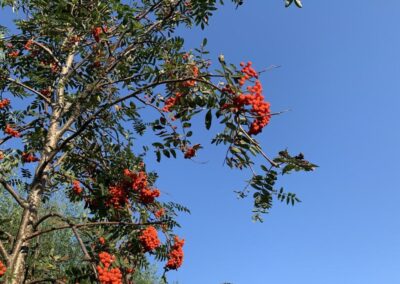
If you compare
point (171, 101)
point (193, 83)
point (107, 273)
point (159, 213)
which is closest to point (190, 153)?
point (171, 101)

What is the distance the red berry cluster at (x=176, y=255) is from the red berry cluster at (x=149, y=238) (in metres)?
0.48

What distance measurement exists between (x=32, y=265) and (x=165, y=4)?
4.07m

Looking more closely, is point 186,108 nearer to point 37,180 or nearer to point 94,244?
point 94,244

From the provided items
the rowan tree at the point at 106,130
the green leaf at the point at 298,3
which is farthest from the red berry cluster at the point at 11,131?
the green leaf at the point at 298,3

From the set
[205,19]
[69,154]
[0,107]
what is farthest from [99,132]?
[205,19]

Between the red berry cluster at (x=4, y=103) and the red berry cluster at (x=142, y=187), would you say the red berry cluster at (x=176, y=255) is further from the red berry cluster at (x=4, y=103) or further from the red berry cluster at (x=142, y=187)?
the red berry cluster at (x=4, y=103)

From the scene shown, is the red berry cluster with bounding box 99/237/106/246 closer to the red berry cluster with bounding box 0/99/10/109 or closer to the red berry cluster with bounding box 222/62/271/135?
the red berry cluster with bounding box 222/62/271/135

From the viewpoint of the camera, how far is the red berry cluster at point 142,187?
5.55 meters

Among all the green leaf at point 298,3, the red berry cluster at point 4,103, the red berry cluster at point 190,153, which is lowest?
the red berry cluster at point 190,153

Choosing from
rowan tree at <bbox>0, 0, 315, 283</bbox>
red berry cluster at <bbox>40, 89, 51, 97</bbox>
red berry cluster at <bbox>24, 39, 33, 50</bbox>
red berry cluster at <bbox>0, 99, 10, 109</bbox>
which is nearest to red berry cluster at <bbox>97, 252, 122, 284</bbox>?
rowan tree at <bbox>0, 0, 315, 283</bbox>

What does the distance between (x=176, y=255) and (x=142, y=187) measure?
1016 mm

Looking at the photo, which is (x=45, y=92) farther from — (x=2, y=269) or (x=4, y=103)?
(x=2, y=269)

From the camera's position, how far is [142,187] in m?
5.58

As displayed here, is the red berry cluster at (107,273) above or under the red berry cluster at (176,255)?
under
